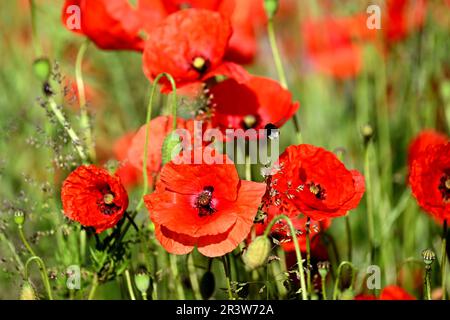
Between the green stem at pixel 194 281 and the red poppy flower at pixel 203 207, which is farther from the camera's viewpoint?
the green stem at pixel 194 281

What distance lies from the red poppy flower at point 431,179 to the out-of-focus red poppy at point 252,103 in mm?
211

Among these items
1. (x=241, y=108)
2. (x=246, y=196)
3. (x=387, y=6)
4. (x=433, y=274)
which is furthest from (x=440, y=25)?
(x=246, y=196)

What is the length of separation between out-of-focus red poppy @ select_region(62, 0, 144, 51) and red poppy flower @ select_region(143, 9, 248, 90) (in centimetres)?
13

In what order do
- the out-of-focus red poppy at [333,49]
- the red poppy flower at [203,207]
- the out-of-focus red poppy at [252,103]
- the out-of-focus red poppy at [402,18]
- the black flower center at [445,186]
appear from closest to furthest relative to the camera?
1. the red poppy flower at [203,207]
2. the black flower center at [445,186]
3. the out-of-focus red poppy at [252,103]
4. the out-of-focus red poppy at [402,18]
5. the out-of-focus red poppy at [333,49]

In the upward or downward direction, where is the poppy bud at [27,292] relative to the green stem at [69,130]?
downward

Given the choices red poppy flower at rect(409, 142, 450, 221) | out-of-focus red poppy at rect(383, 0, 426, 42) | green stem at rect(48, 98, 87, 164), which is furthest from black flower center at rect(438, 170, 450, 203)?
out-of-focus red poppy at rect(383, 0, 426, 42)

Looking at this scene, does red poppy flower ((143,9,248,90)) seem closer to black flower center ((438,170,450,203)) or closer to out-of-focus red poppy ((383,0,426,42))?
black flower center ((438,170,450,203))

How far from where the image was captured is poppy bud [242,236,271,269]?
2.92ft

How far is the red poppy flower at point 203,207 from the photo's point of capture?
0.89 m

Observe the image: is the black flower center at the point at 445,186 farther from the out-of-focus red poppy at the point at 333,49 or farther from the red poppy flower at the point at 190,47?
the out-of-focus red poppy at the point at 333,49

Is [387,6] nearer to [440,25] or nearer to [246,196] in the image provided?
[440,25]

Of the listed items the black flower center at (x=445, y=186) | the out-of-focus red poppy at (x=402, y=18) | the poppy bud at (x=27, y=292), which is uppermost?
the out-of-focus red poppy at (x=402, y=18)

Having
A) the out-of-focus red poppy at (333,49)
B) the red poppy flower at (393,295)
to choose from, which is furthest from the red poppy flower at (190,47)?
the out-of-focus red poppy at (333,49)

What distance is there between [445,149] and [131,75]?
4.25ft
